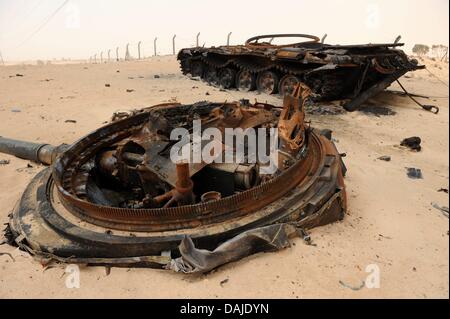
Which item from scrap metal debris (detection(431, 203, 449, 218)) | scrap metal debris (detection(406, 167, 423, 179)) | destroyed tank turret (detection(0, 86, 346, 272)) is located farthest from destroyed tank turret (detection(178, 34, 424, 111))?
scrap metal debris (detection(431, 203, 449, 218))

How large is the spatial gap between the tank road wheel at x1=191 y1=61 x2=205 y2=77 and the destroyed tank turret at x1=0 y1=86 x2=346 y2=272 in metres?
8.87

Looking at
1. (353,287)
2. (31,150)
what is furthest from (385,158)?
(31,150)

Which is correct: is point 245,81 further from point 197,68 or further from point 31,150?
point 31,150

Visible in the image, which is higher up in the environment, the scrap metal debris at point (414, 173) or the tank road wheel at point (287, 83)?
the tank road wheel at point (287, 83)

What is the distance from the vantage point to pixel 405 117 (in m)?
7.95

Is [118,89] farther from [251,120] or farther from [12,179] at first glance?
[251,120]

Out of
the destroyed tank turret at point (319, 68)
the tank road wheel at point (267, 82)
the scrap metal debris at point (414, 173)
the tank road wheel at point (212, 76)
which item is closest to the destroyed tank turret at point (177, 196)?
the scrap metal debris at point (414, 173)

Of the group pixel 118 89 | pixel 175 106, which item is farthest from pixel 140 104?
pixel 175 106

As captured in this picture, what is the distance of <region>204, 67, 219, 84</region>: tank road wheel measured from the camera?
11938mm

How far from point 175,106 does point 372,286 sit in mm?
3361

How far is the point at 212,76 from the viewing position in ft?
39.8

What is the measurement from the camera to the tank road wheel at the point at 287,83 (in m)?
9.20

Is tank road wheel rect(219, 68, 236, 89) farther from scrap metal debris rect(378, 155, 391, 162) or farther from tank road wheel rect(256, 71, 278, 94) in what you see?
scrap metal debris rect(378, 155, 391, 162)

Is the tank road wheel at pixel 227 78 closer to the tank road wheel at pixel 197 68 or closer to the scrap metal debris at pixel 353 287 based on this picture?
the tank road wheel at pixel 197 68
